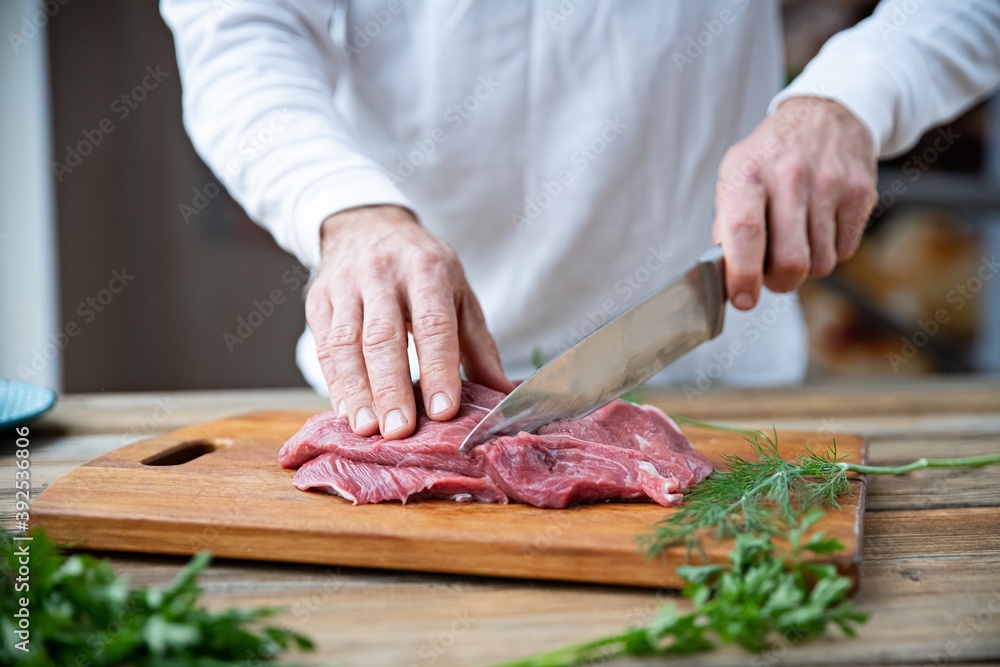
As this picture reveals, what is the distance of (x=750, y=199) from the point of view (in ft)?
8.03

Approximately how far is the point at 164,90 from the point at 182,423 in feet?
14.7

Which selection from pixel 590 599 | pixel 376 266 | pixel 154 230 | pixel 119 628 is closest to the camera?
pixel 119 628

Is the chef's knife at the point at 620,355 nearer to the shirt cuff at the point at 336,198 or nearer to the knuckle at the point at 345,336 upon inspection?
the knuckle at the point at 345,336

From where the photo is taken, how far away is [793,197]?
2502 mm

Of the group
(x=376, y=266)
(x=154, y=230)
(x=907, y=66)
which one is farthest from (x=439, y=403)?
(x=154, y=230)

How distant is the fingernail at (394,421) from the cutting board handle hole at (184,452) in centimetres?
64

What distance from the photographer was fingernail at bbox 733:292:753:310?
8.12 ft

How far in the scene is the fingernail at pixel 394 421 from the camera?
2180 mm

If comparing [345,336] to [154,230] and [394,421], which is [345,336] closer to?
[394,421]

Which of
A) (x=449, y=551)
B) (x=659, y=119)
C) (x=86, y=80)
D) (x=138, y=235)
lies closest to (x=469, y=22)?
(x=659, y=119)

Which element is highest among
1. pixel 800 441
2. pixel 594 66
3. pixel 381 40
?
pixel 381 40

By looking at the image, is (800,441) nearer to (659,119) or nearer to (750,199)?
(750,199)

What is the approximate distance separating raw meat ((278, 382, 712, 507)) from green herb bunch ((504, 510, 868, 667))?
374 mm

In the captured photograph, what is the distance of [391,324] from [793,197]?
1.24 m
